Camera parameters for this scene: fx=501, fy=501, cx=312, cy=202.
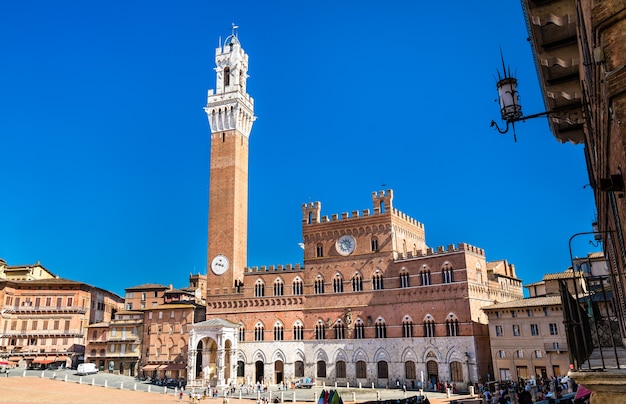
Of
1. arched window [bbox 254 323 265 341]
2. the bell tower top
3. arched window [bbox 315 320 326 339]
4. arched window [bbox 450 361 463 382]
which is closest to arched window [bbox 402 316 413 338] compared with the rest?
arched window [bbox 450 361 463 382]

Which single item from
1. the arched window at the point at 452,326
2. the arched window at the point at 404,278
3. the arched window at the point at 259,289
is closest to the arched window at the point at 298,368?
the arched window at the point at 259,289

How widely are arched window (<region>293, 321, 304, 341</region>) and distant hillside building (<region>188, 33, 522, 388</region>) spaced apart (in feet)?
0.34

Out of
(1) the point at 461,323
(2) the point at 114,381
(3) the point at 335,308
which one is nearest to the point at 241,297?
(3) the point at 335,308

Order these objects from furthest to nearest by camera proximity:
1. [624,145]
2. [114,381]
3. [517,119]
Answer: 1. [114,381]
2. [517,119]
3. [624,145]

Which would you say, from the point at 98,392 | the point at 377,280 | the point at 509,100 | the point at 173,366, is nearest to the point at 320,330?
the point at 377,280

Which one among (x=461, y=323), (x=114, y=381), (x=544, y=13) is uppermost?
(x=544, y=13)

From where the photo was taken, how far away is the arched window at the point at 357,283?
49.6 meters

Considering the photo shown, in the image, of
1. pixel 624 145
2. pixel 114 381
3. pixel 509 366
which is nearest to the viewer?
pixel 624 145

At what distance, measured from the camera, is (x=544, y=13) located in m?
8.78

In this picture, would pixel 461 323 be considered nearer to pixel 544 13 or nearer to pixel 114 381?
pixel 114 381

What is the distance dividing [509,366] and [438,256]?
35.2 ft

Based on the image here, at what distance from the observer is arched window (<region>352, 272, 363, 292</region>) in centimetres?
4959

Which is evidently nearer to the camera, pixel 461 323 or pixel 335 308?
pixel 461 323

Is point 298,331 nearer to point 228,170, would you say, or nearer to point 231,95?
point 228,170
